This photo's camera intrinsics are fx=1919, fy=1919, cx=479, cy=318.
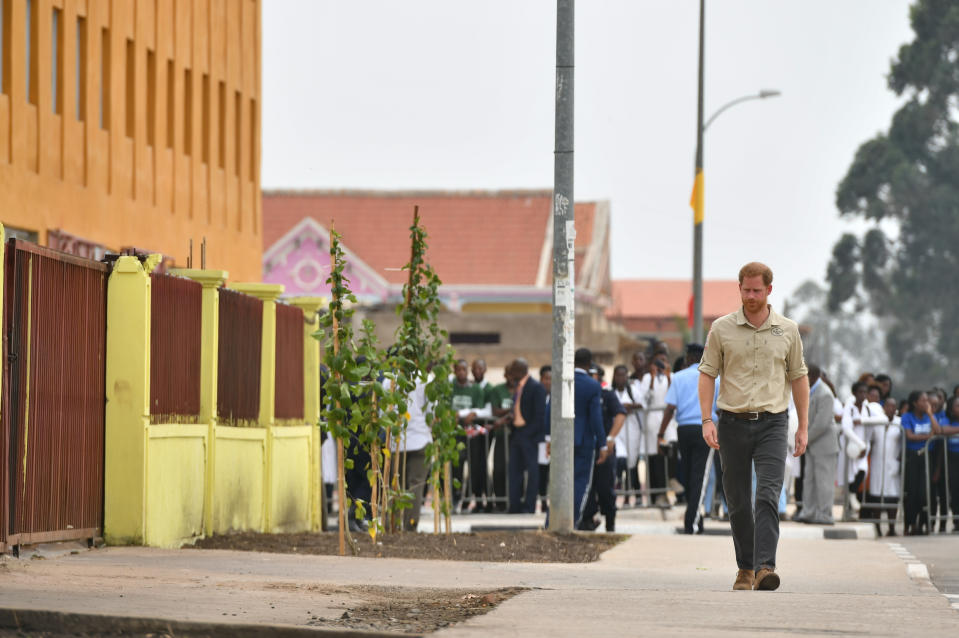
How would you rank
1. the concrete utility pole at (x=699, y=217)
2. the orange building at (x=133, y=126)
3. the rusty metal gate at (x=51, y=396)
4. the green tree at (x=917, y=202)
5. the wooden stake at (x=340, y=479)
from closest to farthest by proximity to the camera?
the rusty metal gate at (x=51, y=396) < the wooden stake at (x=340, y=479) < the orange building at (x=133, y=126) < the concrete utility pole at (x=699, y=217) < the green tree at (x=917, y=202)

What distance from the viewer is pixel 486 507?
76.8 ft

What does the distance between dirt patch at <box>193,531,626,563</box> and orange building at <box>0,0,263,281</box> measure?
10.4 metres

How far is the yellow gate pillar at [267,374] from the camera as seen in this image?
16469 mm

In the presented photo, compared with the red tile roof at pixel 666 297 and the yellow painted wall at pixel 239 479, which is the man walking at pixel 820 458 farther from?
the red tile roof at pixel 666 297

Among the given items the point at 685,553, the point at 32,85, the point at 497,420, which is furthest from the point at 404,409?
the point at 32,85

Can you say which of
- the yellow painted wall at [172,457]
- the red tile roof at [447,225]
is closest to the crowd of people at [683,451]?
the yellow painted wall at [172,457]

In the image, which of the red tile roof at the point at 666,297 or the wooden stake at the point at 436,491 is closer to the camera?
the wooden stake at the point at 436,491

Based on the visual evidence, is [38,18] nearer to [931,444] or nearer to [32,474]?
[931,444]

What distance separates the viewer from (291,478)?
17422 millimetres

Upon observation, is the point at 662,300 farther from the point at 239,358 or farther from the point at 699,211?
the point at 239,358

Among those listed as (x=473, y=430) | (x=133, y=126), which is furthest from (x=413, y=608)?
(x=133, y=126)

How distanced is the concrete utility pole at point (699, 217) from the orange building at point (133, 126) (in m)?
8.81

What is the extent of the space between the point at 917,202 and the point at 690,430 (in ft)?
187

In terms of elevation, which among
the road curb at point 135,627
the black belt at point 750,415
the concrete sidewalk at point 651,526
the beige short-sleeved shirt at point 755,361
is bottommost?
the concrete sidewalk at point 651,526
